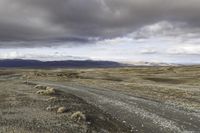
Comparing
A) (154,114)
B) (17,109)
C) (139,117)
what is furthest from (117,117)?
(17,109)

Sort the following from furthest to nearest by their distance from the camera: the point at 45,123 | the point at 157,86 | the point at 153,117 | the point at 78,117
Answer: the point at 157,86
the point at 153,117
the point at 78,117
the point at 45,123

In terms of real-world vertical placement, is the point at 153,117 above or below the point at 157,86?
above

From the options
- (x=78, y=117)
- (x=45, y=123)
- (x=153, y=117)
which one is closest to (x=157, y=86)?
(x=153, y=117)

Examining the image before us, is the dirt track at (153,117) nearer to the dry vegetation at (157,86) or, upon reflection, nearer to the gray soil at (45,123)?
the gray soil at (45,123)

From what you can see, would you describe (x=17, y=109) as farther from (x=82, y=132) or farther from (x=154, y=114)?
(x=154, y=114)

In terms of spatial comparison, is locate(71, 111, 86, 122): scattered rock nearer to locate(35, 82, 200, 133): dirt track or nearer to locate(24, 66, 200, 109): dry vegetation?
locate(35, 82, 200, 133): dirt track

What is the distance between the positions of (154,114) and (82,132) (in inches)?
538

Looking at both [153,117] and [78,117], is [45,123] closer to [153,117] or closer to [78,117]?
[78,117]

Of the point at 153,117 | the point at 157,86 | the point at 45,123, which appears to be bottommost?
the point at 157,86

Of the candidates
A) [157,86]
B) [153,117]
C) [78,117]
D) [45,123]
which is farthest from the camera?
[157,86]

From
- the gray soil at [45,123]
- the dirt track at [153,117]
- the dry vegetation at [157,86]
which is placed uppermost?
the gray soil at [45,123]

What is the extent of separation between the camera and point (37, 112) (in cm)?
3120

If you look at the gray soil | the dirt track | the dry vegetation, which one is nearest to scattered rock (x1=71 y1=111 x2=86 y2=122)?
the gray soil

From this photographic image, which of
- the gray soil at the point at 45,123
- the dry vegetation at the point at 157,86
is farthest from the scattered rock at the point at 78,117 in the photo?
the dry vegetation at the point at 157,86
